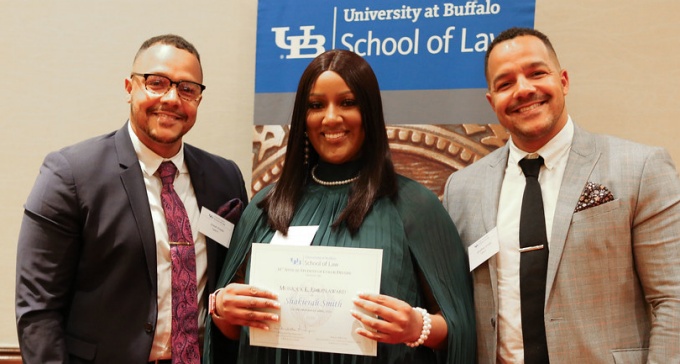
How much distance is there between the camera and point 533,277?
1818 millimetres

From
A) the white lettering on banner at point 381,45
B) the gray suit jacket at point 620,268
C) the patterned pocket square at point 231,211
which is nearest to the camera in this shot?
the gray suit jacket at point 620,268

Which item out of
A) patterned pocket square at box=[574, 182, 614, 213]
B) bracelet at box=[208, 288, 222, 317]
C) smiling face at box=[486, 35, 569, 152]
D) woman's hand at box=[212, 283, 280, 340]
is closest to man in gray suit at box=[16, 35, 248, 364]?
bracelet at box=[208, 288, 222, 317]

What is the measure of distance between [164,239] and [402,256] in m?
0.73

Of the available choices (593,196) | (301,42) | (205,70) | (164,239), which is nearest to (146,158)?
(164,239)

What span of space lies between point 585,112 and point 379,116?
119cm

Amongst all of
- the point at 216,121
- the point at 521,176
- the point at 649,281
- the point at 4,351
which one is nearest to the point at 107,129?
the point at 216,121

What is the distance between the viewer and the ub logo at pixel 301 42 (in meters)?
2.78

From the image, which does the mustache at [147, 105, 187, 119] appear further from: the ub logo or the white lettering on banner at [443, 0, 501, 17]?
the white lettering on banner at [443, 0, 501, 17]

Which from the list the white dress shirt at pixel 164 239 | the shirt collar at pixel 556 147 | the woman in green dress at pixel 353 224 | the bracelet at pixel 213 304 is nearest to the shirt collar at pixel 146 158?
the white dress shirt at pixel 164 239

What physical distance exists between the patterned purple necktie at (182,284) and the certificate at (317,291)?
1.07ft

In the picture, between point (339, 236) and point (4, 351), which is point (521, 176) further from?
point (4, 351)

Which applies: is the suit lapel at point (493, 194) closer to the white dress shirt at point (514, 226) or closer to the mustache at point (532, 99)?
the white dress shirt at point (514, 226)

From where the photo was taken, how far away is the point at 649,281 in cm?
175

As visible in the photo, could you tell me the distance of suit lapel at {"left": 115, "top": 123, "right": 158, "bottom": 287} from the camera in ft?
6.23
